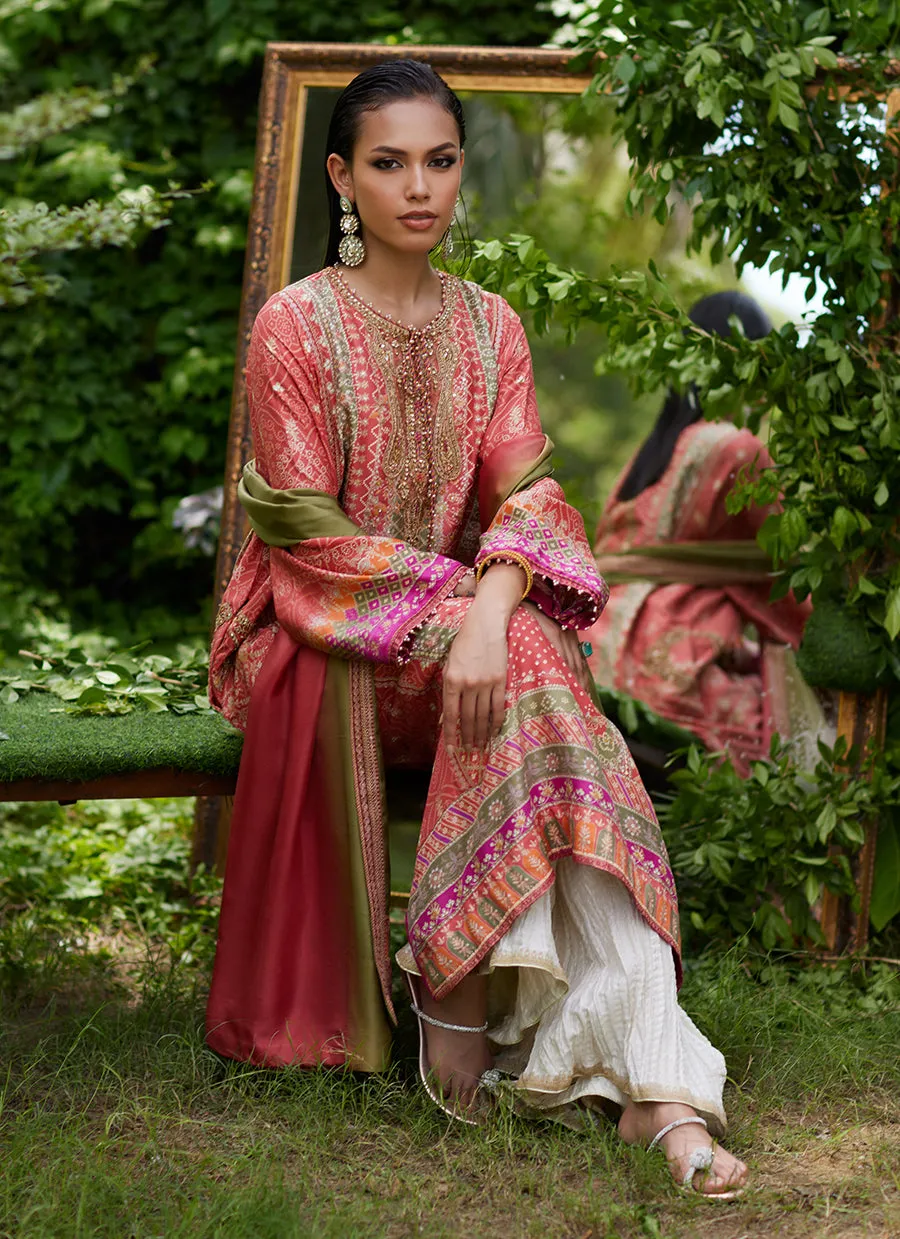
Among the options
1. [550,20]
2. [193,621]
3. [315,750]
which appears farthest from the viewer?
[193,621]

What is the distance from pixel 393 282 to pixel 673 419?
1.85m

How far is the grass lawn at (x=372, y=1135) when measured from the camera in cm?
220

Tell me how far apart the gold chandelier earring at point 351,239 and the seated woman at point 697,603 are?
1.60 meters

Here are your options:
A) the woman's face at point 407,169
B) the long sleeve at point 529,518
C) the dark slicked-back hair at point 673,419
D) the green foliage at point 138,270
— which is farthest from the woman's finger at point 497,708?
the green foliage at point 138,270

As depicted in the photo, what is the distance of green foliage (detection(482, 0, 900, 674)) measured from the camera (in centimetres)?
323

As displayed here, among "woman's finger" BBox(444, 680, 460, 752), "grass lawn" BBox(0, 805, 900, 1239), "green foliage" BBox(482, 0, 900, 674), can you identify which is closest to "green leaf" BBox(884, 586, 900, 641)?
"green foliage" BBox(482, 0, 900, 674)

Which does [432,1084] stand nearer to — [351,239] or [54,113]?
[351,239]

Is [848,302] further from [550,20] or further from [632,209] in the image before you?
[550,20]

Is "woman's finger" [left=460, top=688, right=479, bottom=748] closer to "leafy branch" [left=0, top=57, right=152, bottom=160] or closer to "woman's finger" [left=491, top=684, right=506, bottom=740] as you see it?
"woman's finger" [left=491, top=684, right=506, bottom=740]

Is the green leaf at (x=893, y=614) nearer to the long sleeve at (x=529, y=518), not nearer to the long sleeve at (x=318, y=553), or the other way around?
the long sleeve at (x=529, y=518)

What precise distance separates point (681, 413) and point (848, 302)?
1.22m

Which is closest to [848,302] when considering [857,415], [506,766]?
[857,415]

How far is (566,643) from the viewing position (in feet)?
8.75

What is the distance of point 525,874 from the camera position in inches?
95.7
